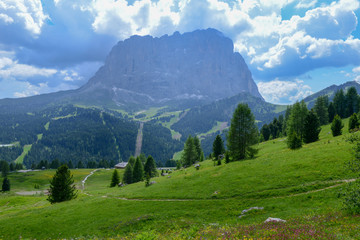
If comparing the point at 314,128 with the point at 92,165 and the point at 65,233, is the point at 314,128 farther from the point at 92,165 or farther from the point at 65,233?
the point at 92,165

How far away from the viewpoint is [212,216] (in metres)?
22.9

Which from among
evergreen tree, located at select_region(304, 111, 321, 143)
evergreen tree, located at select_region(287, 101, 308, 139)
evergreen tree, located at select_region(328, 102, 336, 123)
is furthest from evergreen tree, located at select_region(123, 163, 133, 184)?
evergreen tree, located at select_region(328, 102, 336, 123)

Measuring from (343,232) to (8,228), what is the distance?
41179 millimetres

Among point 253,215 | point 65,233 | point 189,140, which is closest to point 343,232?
point 253,215

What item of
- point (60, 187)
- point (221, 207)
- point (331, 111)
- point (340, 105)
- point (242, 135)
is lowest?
point (60, 187)

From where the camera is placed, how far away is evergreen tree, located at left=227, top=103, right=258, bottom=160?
5200 cm

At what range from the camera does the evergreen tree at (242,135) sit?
52.0 m

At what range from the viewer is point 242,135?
172ft

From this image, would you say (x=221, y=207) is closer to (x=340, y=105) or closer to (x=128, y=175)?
(x=128, y=175)

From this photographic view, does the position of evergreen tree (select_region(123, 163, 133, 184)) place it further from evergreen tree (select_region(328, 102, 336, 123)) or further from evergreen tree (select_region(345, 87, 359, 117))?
evergreen tree (select_region(345, 87, 359, 117))

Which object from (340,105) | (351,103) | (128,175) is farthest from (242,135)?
(340,105)

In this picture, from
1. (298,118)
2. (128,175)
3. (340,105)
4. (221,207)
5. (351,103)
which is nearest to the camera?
(221,207)

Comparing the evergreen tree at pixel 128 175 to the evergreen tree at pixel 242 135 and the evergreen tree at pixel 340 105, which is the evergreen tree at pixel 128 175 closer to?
the evergreen tree at pixel 242 135

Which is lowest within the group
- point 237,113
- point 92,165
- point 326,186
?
point 92,165
